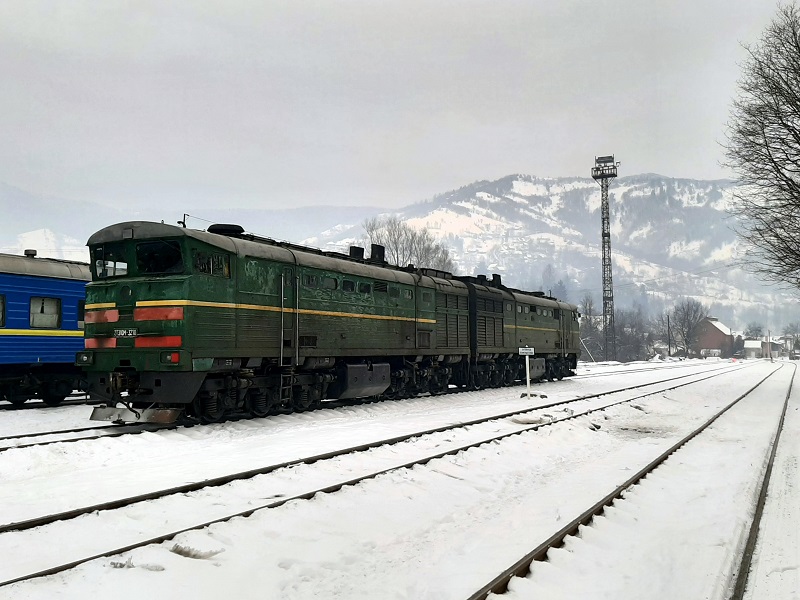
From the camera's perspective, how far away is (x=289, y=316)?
15422mm

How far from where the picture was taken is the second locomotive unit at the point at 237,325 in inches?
504

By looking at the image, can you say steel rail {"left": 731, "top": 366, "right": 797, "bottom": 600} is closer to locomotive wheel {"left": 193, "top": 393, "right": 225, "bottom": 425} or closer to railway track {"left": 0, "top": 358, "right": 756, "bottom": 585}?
railway track {"left": 0, "top": 358, "right": 756, "bottom": 585}

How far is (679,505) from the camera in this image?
26.7 ft

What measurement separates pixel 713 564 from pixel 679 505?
2337 mm

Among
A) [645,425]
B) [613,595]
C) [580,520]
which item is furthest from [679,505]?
[645,425]

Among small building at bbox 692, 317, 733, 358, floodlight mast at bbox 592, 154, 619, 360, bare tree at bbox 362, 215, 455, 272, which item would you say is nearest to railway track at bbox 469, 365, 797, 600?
bare tree at bbox 362, 215, 455, 272

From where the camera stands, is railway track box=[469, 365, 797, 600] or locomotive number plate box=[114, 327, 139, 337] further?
locomotive number plate box=[114, 327, 139, 337]

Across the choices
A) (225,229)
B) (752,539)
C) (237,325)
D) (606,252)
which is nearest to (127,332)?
(237,325)

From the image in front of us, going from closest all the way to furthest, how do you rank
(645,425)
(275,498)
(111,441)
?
(275,498) → (111,441) → (645,425)

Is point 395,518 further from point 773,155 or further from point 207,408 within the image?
point 773,155

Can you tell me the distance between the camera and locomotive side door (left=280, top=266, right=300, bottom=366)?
599 inches

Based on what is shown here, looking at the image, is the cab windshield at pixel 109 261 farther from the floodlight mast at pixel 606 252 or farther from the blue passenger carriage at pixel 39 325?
the floodlight mast at pixel 606 252

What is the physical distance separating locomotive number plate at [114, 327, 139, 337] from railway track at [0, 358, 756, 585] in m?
5.15

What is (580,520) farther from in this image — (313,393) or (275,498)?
(313,393)
